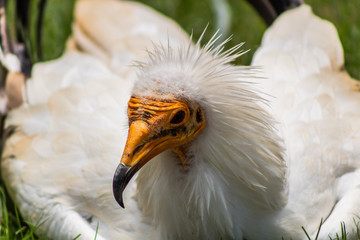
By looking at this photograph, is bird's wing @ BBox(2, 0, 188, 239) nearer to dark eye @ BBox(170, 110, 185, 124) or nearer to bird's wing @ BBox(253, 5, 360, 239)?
dark eye @ BBox(170, 110, 185, 124)

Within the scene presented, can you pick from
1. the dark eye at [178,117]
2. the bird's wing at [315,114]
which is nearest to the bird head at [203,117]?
the dark eye at [178,117]

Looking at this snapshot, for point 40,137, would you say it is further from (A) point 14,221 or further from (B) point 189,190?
(B) point 189,190

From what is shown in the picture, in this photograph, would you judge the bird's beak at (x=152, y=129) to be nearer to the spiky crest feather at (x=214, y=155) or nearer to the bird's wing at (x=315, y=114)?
the spiky crest feather at (x=214, y=155)

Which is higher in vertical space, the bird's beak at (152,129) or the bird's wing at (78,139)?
the bird's beak at (152,129)

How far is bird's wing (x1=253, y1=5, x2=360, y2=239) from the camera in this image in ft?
8.96

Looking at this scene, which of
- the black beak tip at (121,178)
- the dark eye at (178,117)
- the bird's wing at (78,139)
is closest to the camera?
the black beak tip at (121,178)

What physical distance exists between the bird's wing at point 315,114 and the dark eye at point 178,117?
65 cm

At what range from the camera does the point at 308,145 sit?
9.43 ft

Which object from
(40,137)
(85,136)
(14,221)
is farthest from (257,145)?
(14,221)

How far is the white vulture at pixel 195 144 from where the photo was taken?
2475 millimetres

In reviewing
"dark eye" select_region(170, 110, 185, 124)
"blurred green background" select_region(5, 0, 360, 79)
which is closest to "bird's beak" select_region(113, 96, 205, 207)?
"dark eye" select_region(170, 110, 185, 124)

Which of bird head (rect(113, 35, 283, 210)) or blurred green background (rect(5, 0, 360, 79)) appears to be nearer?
bird head (rect(113, 35, 283, 210))

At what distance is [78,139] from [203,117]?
90 cm

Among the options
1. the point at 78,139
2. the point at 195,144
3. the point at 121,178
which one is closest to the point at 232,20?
the point at 78,139
